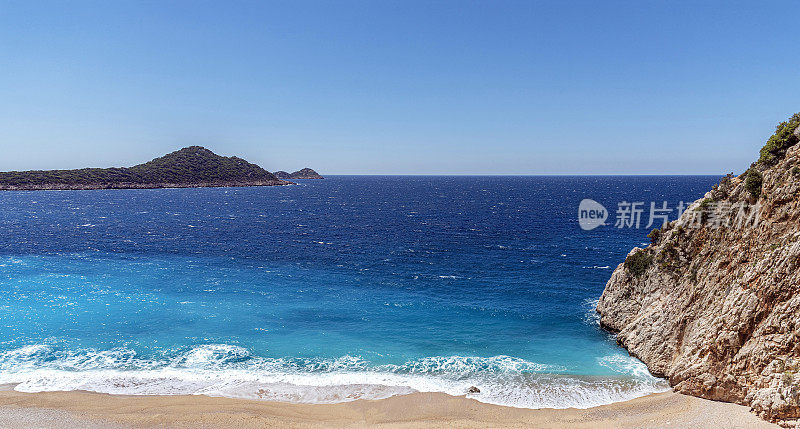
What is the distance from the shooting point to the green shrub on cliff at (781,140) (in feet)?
85.7

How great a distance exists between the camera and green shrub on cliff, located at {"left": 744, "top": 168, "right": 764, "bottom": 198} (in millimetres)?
26438

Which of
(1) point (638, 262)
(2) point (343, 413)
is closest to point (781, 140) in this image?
(1) point (638, 262)

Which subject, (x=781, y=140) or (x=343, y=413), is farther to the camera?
(x=781, y=140)

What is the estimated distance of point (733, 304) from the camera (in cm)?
2416

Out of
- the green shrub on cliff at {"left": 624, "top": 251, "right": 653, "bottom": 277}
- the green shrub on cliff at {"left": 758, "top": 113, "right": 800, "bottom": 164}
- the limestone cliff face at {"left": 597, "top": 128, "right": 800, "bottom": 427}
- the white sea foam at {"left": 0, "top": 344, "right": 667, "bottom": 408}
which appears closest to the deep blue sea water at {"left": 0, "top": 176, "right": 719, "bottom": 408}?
the white sea foam at {"left": 0, "top": 344, "right": 667, "bottom": 408}

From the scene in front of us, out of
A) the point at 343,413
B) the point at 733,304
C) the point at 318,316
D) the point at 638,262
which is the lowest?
the point at 343,413

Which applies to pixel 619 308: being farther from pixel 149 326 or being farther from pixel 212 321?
pixel 149 326

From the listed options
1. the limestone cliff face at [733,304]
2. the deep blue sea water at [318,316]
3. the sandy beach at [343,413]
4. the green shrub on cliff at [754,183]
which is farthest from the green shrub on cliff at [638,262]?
the sandy beach at [343,413]

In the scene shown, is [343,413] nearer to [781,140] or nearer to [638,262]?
[638,262]

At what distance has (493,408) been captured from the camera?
976 inches

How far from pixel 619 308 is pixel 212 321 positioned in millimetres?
38268

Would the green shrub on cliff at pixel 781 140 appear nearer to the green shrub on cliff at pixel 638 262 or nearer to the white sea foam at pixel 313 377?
the green shrub on cliff at pixel 638 262

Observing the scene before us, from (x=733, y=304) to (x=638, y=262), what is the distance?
11131mm

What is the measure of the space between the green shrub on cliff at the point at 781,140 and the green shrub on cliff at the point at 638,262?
→ 11.1 m
